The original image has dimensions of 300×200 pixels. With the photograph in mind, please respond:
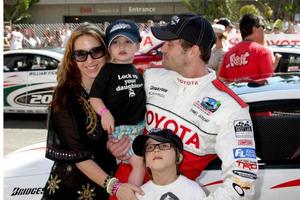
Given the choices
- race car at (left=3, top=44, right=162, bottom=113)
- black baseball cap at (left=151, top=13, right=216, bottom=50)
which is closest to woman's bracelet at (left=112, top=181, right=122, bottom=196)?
black baseball cap at (left=151, top=13, right=216, bottom=50)

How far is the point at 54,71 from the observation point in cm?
970

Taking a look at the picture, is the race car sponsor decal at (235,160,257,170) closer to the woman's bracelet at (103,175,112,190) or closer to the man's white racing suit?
the man's white racing suit

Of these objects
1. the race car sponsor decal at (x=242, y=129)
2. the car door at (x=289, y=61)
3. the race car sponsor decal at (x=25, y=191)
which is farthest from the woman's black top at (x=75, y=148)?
the car door at (x=289, y=61)

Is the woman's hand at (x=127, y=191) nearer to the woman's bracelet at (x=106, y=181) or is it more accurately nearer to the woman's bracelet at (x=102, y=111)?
the woman's bracelet at (x=106, y=181)

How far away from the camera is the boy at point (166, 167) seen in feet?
7.43

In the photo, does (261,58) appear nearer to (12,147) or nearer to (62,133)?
(62,133)

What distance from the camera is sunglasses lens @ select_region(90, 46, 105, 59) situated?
263 cm

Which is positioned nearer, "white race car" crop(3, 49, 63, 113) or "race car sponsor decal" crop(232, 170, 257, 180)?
"race car sponsor decal" crop(232, 170, 257, 180)

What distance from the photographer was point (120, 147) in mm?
2564

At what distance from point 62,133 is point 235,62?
10.8ft

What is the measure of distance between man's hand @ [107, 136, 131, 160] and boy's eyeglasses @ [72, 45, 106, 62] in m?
0.42

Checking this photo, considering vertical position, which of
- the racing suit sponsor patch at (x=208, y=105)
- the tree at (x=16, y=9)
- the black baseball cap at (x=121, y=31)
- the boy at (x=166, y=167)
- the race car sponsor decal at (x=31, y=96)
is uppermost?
the tree at (x=16, y=9)

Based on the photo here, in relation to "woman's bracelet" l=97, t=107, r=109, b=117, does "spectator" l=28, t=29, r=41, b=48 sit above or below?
below

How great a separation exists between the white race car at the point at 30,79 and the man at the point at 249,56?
4791 mm
